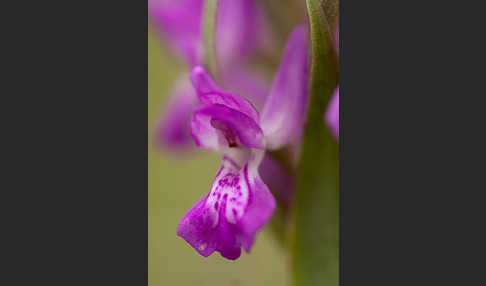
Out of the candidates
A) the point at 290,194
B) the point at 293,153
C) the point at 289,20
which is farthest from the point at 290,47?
the point at 290,194

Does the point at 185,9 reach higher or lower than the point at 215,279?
higher

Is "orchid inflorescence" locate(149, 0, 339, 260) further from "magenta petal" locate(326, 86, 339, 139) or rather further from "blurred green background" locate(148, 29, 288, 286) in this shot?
"blurred green background" locate(148, 29, 288, 286)

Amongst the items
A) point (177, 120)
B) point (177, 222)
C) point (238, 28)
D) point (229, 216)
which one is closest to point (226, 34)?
point (238, 28)

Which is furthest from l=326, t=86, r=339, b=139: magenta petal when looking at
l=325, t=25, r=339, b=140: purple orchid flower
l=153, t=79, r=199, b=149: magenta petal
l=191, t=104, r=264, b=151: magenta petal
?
l=153, t=79, r=199, b=149: magenta petal

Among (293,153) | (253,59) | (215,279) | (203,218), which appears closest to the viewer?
(203,218)

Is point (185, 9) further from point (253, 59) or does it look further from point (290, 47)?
point (290, 47)
